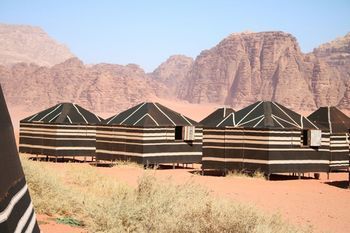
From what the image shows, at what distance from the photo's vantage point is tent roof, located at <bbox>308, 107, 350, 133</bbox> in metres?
23.4

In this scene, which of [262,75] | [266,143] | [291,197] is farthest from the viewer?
[262,75]

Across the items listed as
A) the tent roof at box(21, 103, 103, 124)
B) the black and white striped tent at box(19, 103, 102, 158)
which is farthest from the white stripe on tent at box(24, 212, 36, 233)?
the tent roof at box(21, 103, 103, 124)

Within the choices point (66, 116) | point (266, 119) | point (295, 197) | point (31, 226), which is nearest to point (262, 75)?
point (66, 116)

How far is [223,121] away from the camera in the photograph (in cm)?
1992

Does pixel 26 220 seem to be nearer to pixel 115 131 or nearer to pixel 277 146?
pixel 277 146

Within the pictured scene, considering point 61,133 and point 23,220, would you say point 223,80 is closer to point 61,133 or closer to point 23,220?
point 61,133

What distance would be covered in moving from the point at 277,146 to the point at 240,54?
384 feet

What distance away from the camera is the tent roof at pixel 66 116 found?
25.3m

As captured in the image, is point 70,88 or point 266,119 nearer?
point 266,119

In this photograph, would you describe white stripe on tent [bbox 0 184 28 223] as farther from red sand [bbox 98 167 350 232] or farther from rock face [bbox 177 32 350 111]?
rock face [bbox 177 32 350 111]

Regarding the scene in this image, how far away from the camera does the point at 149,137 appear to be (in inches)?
844

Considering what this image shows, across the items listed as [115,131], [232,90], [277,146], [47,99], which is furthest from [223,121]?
[232,90]

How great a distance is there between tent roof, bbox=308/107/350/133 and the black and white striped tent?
10991 millimetres

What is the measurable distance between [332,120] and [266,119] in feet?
20.8
